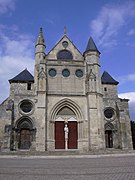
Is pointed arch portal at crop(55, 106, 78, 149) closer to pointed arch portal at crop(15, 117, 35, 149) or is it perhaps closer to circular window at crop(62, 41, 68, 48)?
pointed arch portal at crop(15, 117, 35, 149)

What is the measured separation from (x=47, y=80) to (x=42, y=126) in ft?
18.6

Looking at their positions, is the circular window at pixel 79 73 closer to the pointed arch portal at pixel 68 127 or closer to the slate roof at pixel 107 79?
the slate roof at pixel 107 79

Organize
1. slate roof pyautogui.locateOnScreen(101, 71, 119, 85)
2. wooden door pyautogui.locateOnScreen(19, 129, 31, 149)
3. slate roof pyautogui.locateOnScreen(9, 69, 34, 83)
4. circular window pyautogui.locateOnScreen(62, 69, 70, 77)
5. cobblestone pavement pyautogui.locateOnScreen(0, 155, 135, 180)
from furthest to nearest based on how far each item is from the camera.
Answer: slate roof pyautogui.locateOnScreen(101, 71, 119, 85) → circular window pyautogui.locateOnScreen(62, 69, 70, 77) → slate roof pyautogui.locateOnScreen(9, 69, 34, 83) → wooden door pyautogui.locateOnScreen(19, 129, 31, 149) → cobblestone pavement pyautogui.locateOnScreen(0, 155, 135, 180)

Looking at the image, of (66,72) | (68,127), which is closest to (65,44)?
(66,72)

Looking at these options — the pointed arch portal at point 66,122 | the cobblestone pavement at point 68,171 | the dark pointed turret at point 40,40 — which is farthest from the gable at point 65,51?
the cobblestone pavement at point 68,171

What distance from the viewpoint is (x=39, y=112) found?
74.7ft

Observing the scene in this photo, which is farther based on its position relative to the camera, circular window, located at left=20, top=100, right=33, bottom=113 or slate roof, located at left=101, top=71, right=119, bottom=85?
slate roof, located at left=101, top=71, right=119, bottom=85

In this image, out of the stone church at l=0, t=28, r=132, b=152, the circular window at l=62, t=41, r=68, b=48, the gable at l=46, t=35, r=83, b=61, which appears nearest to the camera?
the stone church at l=0, t=28, r=132, b=152

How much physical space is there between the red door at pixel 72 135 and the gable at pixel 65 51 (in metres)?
8.34

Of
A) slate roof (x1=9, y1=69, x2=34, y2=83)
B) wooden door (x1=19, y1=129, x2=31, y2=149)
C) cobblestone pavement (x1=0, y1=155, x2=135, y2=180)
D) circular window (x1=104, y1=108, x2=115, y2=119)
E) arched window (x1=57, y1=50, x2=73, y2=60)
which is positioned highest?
arched window (x1=57, y1=50, x2=73, y2=60)

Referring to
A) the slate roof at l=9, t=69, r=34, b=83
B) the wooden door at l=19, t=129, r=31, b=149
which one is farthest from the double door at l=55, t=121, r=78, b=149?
the slate roof at l=9, t=69, r=34, b=83

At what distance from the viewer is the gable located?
1048 inches

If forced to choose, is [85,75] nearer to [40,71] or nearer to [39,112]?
[40,71]

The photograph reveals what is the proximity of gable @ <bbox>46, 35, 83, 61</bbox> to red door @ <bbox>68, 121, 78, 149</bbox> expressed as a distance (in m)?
8.34
